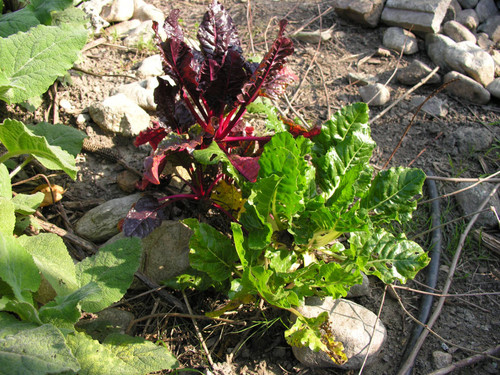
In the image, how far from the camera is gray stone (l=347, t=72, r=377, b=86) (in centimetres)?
352

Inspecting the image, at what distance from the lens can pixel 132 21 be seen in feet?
12.2

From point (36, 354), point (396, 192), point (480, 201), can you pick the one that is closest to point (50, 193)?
point (36, 354)

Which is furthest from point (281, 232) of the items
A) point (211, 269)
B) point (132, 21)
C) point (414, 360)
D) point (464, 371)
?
point (132, 21)

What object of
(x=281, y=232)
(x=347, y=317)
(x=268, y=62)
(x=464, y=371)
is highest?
(x=268, y=62)

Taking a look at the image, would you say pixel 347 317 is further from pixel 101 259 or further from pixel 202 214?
pixel 101 259

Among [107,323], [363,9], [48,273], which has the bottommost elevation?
[107,323]

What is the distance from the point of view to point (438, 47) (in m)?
3.63

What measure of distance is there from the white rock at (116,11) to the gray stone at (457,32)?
9.48 ft

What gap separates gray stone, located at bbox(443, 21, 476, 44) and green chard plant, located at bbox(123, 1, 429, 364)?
2220 mm

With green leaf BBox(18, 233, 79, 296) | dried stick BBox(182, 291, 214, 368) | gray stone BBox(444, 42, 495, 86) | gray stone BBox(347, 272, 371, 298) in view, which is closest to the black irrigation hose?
gray stone BBox(347, 272, 371, 298)

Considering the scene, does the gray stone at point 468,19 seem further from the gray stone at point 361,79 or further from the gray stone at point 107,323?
the gray stone at point 107,323

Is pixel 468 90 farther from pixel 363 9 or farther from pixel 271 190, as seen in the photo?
pixel 271 190

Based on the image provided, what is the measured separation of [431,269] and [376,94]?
1.51 m

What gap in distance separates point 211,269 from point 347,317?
71 centimetres
